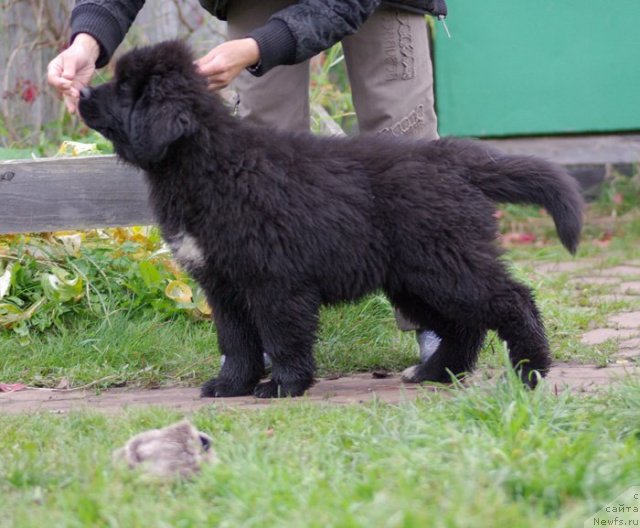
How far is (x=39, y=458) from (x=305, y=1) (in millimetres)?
1998

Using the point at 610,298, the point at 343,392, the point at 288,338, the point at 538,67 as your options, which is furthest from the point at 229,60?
the point at 538,67

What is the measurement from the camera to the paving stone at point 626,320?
197 inches

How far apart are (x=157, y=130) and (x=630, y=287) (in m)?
3.47

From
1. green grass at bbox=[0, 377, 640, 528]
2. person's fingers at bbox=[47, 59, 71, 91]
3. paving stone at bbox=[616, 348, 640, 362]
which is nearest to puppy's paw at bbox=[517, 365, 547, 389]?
green grass at bbox=[0, 377, 640, 528]

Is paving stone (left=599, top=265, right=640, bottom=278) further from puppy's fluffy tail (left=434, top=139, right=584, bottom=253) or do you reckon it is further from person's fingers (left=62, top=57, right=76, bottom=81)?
person's fingers (left=62, top=57, right=76, bottom=81)

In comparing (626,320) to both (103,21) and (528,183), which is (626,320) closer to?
(528,183)

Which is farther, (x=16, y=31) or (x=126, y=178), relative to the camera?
(x=16, y=31)

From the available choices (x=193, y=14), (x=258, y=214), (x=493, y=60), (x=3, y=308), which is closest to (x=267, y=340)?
(x=258, y=214)

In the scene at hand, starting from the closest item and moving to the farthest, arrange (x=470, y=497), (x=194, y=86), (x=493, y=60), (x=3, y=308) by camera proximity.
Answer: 1. (x=470, y=497)
2. (x=194, y=86)
3. (x=3, y=308)
4. (x=493, y=60)

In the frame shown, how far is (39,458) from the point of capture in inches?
109

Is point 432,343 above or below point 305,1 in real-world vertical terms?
below

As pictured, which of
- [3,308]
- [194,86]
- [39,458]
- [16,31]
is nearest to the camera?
[39,458]

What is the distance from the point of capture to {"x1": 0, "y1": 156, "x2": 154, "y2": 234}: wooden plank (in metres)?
4.71

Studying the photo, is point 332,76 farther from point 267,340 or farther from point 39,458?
point 39,458
